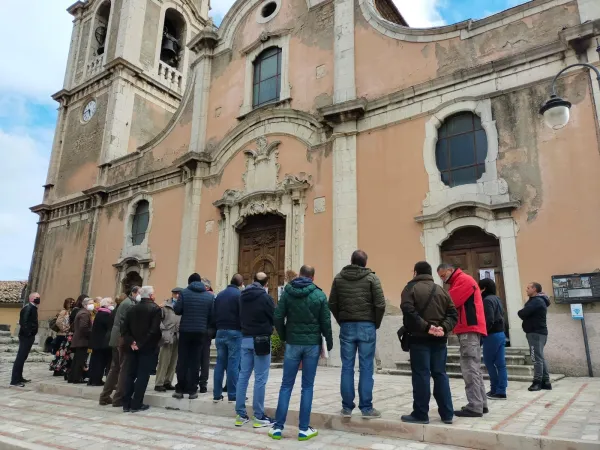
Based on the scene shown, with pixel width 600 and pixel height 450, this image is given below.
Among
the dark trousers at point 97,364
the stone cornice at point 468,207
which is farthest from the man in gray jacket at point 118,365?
the stone cornice at point 468,207

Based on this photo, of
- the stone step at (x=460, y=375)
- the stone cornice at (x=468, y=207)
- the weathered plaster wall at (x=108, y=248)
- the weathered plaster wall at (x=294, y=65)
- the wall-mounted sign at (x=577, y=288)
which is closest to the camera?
the stone step at (x=460, y=375)

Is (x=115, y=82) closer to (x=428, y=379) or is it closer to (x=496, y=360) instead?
(x=496, y=360)

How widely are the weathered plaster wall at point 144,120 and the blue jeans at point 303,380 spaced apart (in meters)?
17.4

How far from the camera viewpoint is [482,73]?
1055 cm

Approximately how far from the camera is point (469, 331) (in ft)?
17.0

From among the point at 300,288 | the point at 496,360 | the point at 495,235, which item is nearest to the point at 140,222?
the point at 495,235

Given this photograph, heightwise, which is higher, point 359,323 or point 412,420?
point 359,323

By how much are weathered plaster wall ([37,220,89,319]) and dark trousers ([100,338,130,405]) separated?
506 inches

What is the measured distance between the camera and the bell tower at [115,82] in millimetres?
20047

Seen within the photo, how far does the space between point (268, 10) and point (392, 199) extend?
899 centimetres

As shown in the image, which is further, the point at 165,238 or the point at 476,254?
the point at 165,238

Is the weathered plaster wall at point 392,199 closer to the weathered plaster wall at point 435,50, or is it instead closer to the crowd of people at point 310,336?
the weathered plaster wall at point 435,50

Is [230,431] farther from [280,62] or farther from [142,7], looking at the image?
[142,7]

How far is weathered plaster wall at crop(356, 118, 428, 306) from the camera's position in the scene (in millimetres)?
10695
